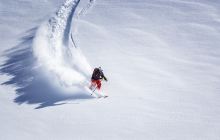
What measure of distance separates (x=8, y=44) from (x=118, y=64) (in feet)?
18.6

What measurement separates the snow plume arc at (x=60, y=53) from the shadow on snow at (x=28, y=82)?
1.39 feet

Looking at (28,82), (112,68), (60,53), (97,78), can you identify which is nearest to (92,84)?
(97,78)

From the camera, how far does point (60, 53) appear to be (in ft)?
60.0

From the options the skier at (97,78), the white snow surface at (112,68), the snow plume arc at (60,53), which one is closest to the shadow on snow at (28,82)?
the white snow surface at (112,68)

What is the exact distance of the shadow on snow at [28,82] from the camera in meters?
14.9

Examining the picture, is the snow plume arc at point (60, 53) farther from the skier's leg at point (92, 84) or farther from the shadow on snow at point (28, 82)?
the skier's leg at point (92, 84)

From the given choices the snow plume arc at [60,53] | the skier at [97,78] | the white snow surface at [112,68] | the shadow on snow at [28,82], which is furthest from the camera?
the snow plume arc at [60,53]

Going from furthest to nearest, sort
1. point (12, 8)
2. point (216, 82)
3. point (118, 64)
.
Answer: point (12, 8) → point (118, 64) → point (216, 82)

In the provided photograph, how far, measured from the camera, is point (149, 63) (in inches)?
715

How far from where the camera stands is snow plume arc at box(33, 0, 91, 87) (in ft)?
53.6

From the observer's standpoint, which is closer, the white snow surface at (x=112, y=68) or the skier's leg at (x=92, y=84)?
the white snow surface at (x=112, y=68)

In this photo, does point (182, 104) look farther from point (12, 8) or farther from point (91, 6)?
point (12, 8)

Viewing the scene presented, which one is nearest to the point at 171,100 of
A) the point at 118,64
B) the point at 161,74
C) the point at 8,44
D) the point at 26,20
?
the point at 161,74

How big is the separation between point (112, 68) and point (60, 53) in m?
2.63
